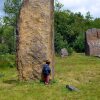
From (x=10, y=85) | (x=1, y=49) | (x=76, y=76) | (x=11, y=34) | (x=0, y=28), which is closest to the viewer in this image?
(x=10, y=85)

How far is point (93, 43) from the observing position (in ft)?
103

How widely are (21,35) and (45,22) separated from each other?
1.02 m

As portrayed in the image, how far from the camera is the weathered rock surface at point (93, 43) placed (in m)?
31.1

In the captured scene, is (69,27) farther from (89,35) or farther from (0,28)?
(89,35)

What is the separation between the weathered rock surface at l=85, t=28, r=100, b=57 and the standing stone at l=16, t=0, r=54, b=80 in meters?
15.6

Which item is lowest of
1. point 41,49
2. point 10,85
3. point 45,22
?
point 10,85

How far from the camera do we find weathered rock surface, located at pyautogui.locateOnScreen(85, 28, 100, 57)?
31.1 m

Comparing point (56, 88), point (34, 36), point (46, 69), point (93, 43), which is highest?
point (34, 36)

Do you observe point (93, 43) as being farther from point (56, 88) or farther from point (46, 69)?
point (56, 88)

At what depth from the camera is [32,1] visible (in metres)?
15.7

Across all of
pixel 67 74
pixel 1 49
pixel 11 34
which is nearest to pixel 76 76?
pixel 67 74

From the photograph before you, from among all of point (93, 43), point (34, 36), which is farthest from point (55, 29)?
point (34, 36)

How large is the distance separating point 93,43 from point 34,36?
16161 millimetres

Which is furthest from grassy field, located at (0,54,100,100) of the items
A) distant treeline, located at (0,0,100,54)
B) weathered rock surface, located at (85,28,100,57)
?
distant treeline, located at (0,0,100,54)
